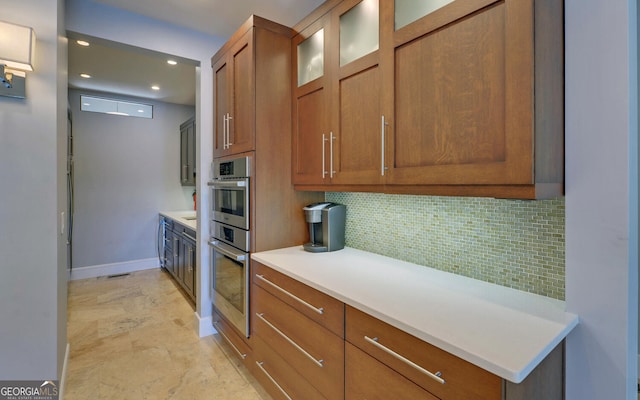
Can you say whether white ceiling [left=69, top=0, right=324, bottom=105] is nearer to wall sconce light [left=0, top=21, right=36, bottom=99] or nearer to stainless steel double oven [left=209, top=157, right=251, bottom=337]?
wall sconce light [left=0, top=21, right=36, bottom=99]

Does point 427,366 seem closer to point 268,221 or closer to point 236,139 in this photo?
point 268,221

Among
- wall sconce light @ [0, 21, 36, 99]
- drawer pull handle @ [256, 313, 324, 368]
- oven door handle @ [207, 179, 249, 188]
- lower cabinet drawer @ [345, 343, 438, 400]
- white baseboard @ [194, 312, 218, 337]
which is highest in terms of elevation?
wall sconce light @ [0, 21, 36, 99]

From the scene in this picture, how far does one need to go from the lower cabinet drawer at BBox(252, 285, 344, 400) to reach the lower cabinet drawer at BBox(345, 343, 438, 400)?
56 mm

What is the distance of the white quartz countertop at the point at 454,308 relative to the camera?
0.83m

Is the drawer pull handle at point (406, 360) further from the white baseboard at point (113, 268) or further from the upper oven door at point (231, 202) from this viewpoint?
the white baseboard at point (113, 268)

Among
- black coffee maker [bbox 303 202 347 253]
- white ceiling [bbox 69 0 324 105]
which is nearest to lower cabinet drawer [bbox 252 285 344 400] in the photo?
black coffee maker [bbox 303 202 347 253]

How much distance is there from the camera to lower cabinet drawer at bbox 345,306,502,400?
2.69 ft

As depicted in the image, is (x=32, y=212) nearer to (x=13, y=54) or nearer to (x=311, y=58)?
(x=13, y=54)

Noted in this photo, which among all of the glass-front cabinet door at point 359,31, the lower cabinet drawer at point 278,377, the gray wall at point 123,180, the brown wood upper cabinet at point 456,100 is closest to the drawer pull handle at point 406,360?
the lower cabinet drawer at point 278,377

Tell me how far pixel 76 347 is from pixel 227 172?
Result: 199 cm

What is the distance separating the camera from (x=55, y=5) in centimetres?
161

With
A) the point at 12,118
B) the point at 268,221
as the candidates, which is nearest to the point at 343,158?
the point at 268,221

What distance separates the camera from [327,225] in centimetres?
200

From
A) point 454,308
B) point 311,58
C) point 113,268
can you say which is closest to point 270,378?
point 454,308
